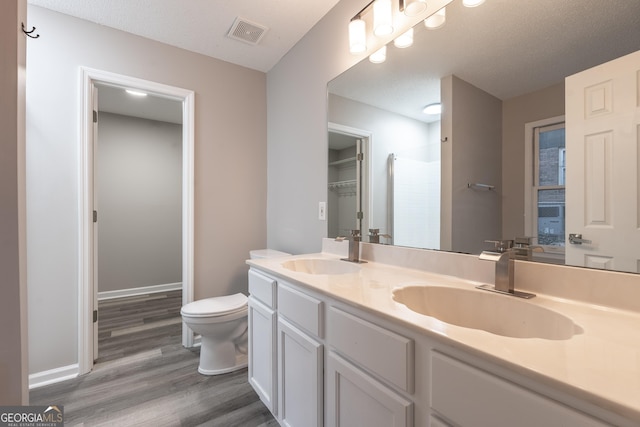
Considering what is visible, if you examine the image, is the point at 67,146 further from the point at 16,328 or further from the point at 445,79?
the point at 445,79

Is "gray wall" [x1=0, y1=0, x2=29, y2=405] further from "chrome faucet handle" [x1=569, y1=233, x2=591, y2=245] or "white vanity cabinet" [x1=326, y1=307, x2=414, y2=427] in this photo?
"chrome faucet handle" [x1=569, y1=233, x2=591, y2=245]

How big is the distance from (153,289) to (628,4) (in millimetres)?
4670

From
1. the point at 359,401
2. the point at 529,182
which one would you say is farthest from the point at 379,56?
the point at 359,401

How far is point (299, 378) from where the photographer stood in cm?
115

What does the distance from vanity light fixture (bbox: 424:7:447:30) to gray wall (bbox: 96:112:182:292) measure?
144 inches

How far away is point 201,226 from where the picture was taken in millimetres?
2352

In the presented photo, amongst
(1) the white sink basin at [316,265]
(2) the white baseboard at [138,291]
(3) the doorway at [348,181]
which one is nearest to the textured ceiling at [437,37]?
(3) the doorway at [348,181]

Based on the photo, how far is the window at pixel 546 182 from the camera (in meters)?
0.89

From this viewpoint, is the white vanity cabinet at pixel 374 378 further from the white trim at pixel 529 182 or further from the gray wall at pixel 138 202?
the gray wall at pixel 138 202

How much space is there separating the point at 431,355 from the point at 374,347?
0.19 metres

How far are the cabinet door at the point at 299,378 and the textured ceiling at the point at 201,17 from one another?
1978 mm

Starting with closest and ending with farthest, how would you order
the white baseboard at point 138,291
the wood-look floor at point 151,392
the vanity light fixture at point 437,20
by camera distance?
the vanity light fixture at point 437,20 < the wood-look floor at point 151,392 < the white baseboard at point 138,291

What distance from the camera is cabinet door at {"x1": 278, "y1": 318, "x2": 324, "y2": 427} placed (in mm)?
1033

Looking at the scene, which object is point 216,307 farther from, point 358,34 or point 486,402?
point 358,34
